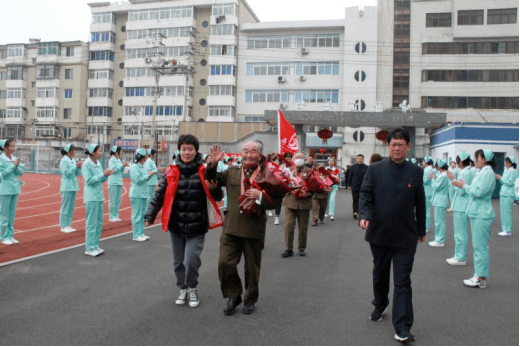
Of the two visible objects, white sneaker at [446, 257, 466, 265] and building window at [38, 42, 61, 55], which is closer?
white sneaker at [446, 257, 466, 265]

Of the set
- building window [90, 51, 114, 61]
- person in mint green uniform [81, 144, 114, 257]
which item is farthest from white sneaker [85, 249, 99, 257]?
building window [90, 51, 114, 61]

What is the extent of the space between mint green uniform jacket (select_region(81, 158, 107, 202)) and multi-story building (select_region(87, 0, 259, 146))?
40428 mm

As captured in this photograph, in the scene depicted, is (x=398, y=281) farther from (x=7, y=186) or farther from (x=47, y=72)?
(x=47, y=72)

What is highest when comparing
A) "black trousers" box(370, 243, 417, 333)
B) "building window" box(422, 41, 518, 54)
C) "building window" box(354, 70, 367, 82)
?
"building window" box(422, 41, 518, 54)

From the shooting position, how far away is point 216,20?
49.3 metres

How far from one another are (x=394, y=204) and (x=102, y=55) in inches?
2213

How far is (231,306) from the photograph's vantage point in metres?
4.83

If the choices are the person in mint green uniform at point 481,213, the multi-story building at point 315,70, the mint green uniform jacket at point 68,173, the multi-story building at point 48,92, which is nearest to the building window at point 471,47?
the multi-story building at point 315,70

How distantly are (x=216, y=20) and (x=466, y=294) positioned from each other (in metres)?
48.0

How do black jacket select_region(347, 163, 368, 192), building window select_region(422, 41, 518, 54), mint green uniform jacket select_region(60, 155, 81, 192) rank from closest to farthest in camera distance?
1. mint green uniform jacket select_region(60, 155, 81, 192)
2. black jacket select_region(347, 163, 368, 192)
3. building window select_region(422, 41, 518, 54)

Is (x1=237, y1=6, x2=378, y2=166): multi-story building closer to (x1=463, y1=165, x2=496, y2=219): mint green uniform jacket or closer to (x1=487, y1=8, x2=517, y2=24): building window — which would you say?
(x1=487, y1=8, x2=517, y2=24): building window

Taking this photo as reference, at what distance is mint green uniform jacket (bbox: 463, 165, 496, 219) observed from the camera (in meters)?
6.14

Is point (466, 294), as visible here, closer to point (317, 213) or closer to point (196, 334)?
point (196, 334)

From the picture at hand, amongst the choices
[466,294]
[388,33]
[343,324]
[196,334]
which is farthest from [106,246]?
[388,33]
